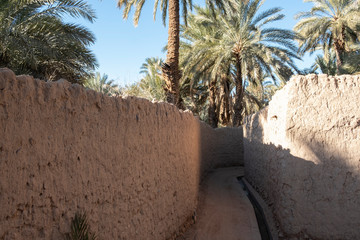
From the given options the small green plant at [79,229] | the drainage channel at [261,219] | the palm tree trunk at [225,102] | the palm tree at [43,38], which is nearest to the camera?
the small green plant at [79,229]

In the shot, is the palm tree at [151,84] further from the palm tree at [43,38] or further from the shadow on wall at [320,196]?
the shadow on wall at [320,196]

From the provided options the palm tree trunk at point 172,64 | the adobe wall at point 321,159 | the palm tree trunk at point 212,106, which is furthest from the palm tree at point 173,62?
the palm tree trunk at point 212,106

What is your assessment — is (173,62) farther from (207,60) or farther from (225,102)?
(225,102)

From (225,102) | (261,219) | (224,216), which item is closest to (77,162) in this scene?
(224,216)

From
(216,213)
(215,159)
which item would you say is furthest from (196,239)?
(215,159)

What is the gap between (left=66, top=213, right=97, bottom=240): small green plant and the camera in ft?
8.13

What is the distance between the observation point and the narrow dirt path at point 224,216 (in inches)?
213

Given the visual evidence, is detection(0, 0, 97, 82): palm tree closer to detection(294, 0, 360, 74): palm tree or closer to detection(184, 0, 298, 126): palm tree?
detection(184, 0, 298, 126): palm tree

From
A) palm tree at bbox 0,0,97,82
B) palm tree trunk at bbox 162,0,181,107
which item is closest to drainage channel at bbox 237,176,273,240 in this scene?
palm tree trunk at bbox 162,0,181,107

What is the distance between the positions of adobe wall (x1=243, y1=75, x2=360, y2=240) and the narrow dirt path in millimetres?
840

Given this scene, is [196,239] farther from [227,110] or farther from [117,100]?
[227,110]

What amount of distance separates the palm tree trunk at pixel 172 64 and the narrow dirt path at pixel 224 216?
3.27 m

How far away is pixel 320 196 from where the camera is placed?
4824mm

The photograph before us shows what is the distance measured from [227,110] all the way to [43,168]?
57.6 feet
